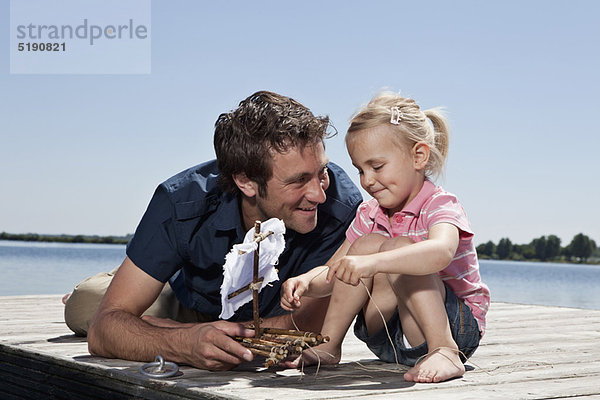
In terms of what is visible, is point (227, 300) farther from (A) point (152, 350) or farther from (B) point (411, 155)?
(B) point (411, 155)

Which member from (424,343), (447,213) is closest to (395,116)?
(447,213)

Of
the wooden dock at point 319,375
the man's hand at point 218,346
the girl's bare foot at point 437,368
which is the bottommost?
the wooden dock at point 319,375

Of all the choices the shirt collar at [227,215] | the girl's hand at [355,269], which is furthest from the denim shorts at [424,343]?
the shirt collar at [227,215]

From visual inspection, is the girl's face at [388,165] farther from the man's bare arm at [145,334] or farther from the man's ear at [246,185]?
the man's bare arm at [145,334]

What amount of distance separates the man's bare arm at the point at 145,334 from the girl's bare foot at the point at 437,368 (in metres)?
0.54

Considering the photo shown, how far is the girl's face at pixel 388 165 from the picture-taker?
8.79ft

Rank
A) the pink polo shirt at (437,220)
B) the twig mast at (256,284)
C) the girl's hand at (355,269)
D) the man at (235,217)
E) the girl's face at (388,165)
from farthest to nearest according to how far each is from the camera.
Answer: the man at (235,217) → the girl's face at (388,165) → the pink polo shirt at (437,220) → the twig mast at (256,284) → the girl's hand at (355,269)

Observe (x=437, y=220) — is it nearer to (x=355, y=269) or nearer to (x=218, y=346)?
(x=355, y=269)

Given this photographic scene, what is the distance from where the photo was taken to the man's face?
291cm

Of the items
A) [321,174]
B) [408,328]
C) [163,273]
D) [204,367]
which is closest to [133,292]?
[163,273]

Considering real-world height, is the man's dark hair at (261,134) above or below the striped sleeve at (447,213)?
above

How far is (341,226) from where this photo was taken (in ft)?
10.5

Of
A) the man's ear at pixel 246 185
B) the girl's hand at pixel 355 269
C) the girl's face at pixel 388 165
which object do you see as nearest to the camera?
the girl's hand at pixel 355 269

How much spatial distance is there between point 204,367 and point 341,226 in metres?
0.90
